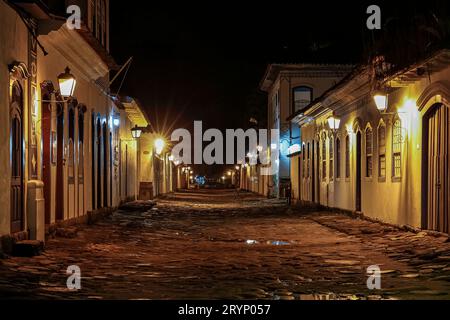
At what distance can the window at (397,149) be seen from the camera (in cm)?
1658

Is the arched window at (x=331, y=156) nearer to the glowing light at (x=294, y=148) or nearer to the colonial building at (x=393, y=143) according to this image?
the colonial building at (x=393, y=143)

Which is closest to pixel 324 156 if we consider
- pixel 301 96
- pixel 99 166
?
pixel 99 166

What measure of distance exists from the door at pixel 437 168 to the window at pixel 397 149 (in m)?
1.83

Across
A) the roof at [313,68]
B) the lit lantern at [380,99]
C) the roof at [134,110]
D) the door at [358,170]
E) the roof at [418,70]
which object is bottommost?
the door at [358,170]

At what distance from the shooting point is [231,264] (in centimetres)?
1155

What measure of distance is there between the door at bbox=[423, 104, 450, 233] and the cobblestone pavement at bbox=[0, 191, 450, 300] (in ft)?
1.41

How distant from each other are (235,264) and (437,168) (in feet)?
16.6

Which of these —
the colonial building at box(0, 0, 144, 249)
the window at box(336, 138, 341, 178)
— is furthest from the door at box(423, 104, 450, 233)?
the window at box(336, 138, 341, 178)

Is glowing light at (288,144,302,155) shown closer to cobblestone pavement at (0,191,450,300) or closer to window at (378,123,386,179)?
window at (378,123,386,179)

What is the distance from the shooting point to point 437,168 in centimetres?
1409

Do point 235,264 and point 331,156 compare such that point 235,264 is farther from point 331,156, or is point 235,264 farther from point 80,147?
point 331,156

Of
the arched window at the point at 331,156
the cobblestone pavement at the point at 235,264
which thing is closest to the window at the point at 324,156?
the arched window at the point at 331,156
